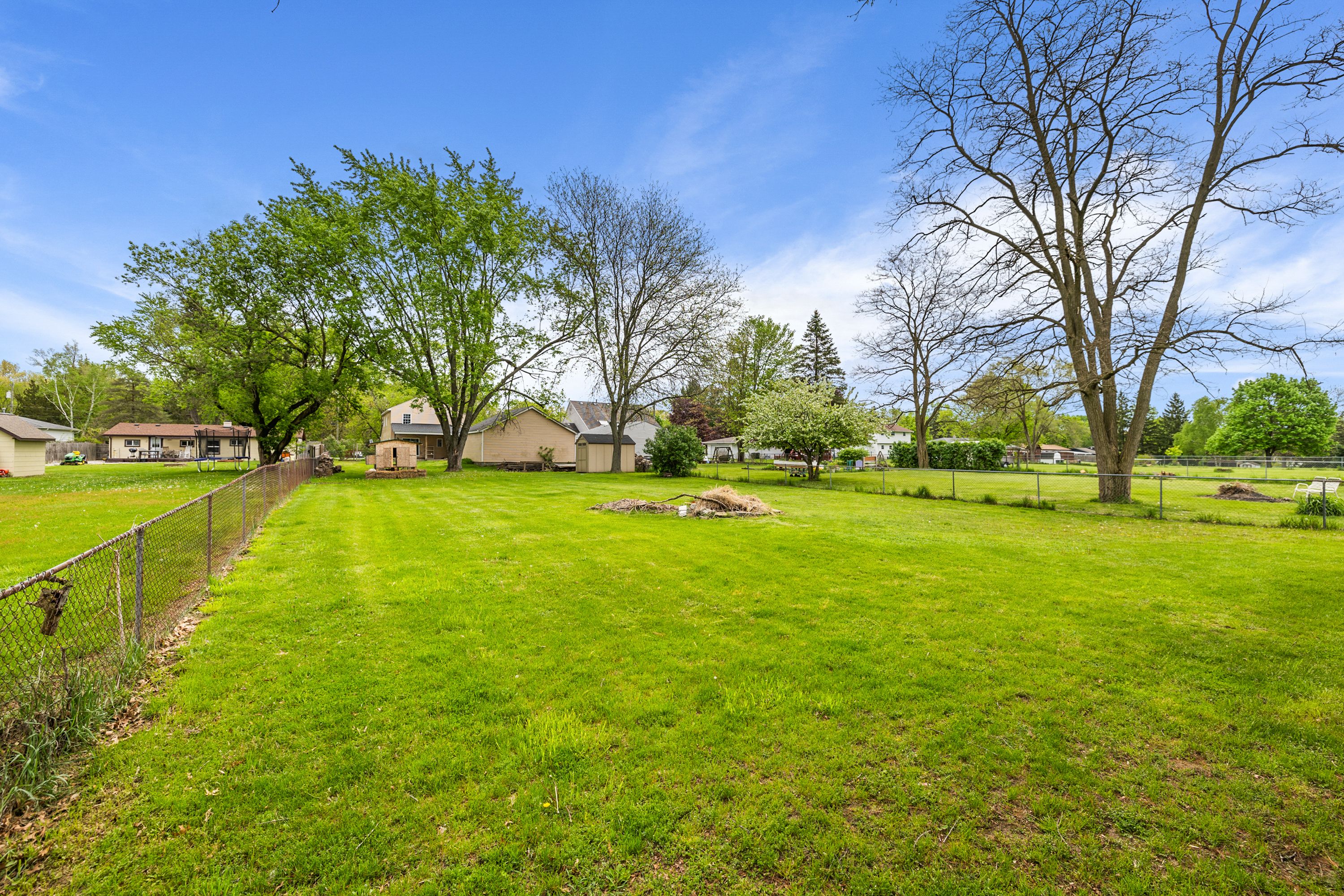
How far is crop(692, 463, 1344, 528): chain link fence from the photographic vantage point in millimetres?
11656

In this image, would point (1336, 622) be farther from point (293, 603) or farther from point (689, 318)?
point (689, 318)

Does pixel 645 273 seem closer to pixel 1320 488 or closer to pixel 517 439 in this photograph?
pixel 517 439

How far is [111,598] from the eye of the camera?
4.76 meters

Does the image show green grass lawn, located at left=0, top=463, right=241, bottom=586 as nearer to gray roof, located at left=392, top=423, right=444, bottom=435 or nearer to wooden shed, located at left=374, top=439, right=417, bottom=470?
wooden shed, located at left=374, top=439, right=417, bottom=470

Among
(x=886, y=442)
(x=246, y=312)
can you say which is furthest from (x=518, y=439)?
(x=886, y=442)

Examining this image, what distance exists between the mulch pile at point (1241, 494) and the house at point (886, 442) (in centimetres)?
1864

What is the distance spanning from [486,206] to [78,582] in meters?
25.4

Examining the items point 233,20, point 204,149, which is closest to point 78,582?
point 233,20

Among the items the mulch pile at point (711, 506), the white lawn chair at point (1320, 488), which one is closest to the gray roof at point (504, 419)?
the mulch pile at point (711, 506)

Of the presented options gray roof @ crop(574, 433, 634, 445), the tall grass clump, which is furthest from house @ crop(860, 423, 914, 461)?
the tall grass clump

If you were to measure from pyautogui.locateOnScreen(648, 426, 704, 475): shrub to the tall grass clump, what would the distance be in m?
24.6

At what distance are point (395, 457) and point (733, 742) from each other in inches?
1055

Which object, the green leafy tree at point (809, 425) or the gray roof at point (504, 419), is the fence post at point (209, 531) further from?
the gray roof at point (504, 419)

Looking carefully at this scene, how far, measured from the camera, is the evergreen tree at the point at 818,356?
4975cm
